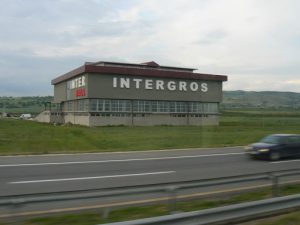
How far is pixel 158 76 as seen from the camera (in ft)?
218

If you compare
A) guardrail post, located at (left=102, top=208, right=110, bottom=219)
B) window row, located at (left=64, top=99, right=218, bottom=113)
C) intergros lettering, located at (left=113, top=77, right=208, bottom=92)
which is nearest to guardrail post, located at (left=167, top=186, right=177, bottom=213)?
guardrail post, located at (left=102, top=208, right=110, bottom=219)

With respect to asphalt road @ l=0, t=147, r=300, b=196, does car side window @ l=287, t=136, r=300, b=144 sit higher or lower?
higher

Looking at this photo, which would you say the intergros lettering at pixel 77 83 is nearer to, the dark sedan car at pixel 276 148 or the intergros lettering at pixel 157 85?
the intergros lettering at pixel 157 85

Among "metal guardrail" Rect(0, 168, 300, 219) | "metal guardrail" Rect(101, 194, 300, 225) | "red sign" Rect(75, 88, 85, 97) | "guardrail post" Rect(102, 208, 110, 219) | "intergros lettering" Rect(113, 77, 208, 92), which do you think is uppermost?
"intergros lettering" Rect(113, 77, 208, 92)

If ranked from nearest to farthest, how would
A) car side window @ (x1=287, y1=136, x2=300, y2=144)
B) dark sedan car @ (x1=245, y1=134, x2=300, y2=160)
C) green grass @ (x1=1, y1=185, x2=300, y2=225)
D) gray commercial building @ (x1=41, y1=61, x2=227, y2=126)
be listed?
green grass @ (x1=1, y1=185, x2=300, y2=225), dark sedan car @ (x1=245, y1=134, x2=300, y2=160), car side window @ (x1=287, y1=136, x2=300, y2=144), gray commercial building @ (x1=41, y1=61, x2=227, y2=126)

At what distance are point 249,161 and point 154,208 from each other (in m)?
12.1

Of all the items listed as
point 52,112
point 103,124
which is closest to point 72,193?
point 103,124

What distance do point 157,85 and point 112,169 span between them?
164ft

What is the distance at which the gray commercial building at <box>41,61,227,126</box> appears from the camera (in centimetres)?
6188

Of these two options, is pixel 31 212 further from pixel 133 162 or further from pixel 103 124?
pixel 103 124

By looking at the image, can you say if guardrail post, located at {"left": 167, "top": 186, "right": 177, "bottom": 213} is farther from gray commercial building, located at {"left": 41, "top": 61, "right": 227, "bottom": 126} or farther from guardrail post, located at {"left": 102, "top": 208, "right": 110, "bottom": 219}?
gray commercial building, located at {"left": 41, "top": 61, "right": 227, "bottom": 126}

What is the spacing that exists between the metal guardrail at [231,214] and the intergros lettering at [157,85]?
181 feet

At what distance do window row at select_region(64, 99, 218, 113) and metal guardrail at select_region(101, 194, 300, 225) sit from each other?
174 feet

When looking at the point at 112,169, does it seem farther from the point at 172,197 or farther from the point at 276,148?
the point at 276,148
